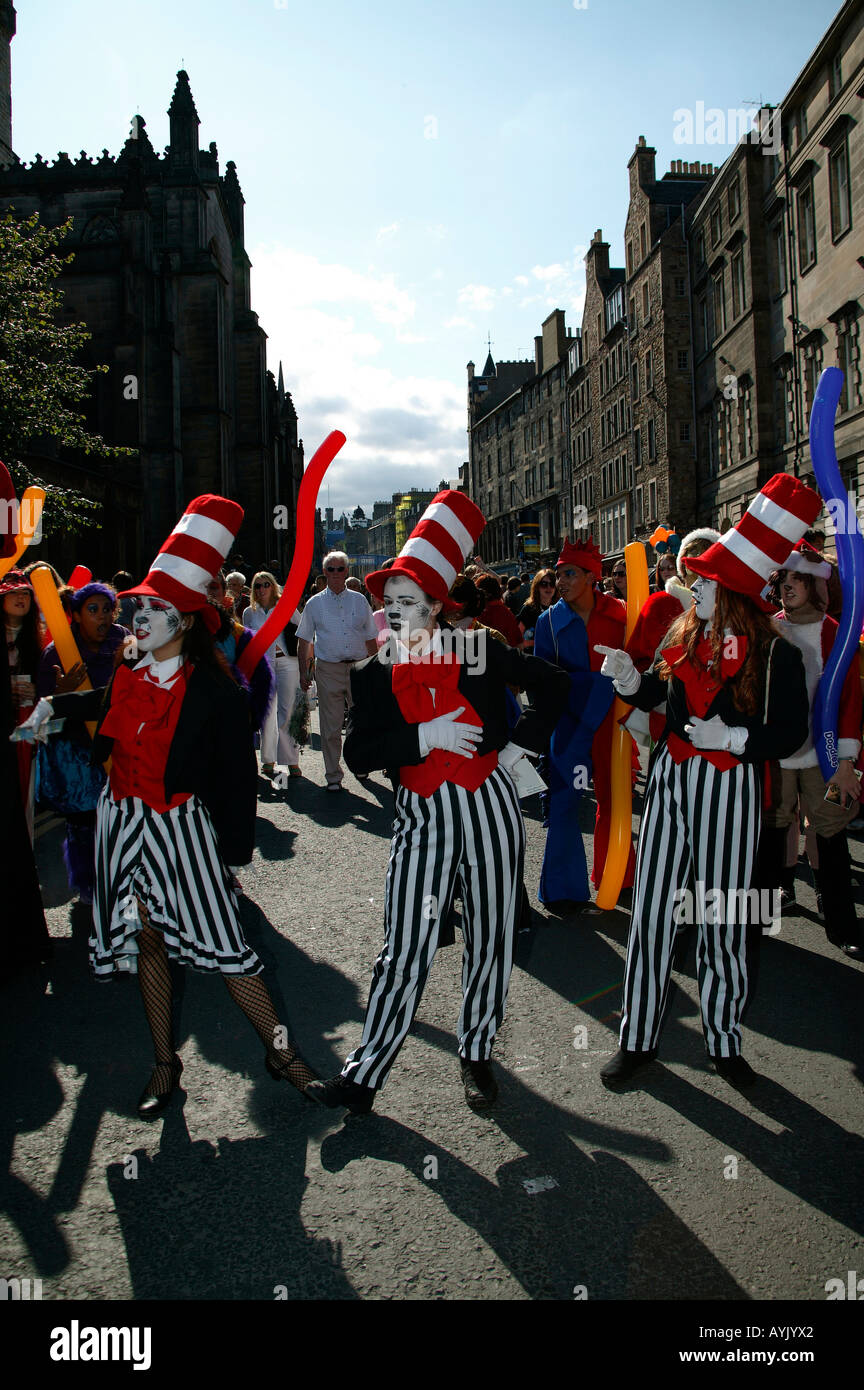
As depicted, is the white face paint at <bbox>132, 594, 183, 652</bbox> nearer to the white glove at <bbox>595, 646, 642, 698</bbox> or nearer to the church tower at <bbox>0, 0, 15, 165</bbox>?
the white glove at <bbox>595, 646, 642, 698</bbox>

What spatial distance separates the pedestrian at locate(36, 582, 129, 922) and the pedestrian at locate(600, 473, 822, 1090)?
3.09 meters

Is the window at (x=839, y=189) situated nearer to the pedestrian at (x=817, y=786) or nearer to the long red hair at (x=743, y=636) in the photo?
the pedestrian at (x=817, y=786)

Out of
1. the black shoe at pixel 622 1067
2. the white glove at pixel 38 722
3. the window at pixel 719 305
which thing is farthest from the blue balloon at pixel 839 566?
the window at pixel 719 305

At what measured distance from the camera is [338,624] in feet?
32.6

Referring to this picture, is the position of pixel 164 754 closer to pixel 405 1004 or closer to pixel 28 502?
pixel 405 1004

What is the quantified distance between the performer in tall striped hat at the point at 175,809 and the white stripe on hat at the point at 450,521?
772mm

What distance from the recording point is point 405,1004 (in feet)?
11.3

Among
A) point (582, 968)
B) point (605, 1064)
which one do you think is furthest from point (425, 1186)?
point (582, 968)

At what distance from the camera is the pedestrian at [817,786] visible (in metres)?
5.14

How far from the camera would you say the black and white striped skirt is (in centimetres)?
354

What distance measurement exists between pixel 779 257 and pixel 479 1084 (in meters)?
29.2

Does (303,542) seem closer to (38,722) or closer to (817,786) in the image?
(38,722)

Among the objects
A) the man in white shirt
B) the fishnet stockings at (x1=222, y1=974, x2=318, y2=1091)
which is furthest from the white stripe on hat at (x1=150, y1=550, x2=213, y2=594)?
the man in white shirt

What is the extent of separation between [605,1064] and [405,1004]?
89cm
